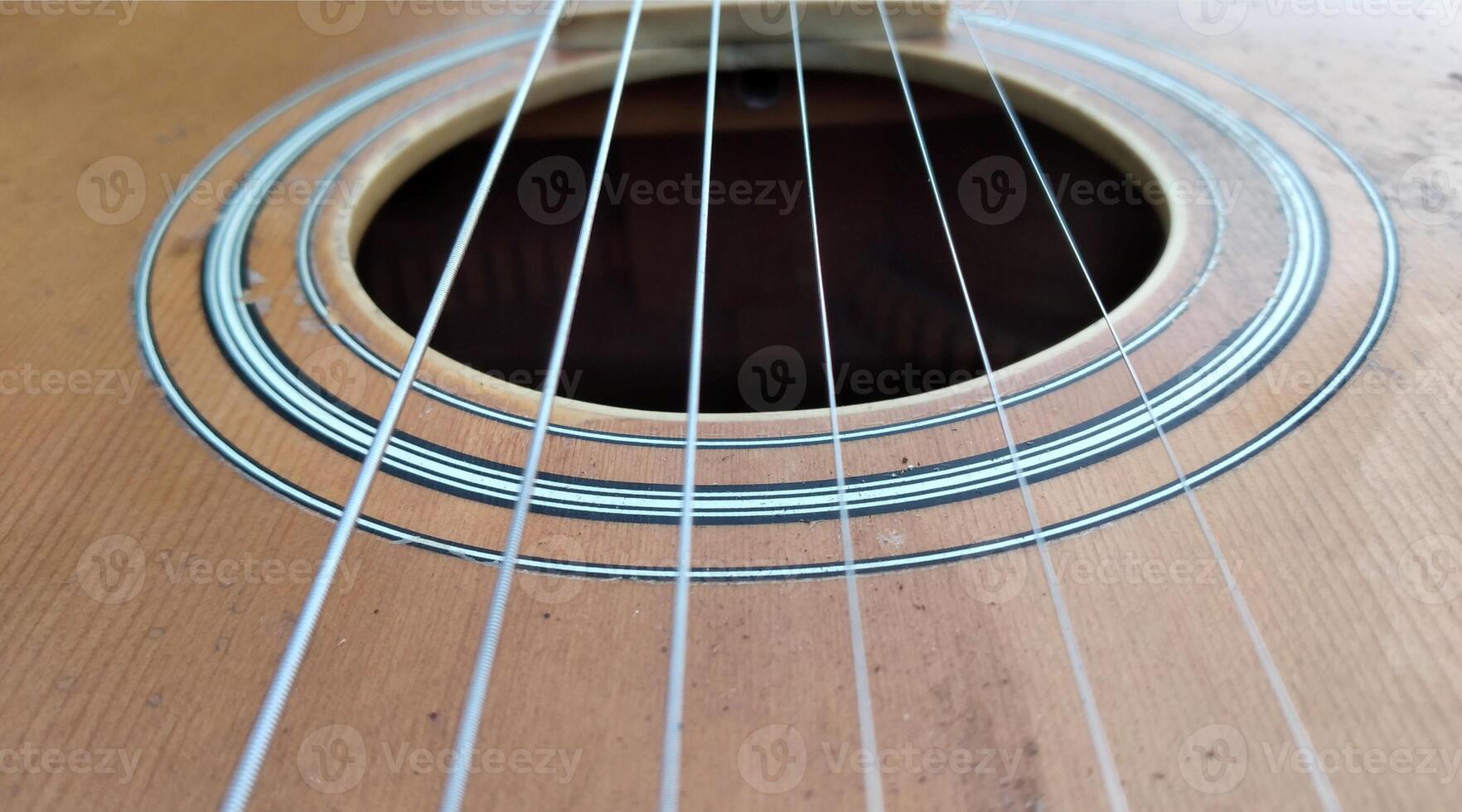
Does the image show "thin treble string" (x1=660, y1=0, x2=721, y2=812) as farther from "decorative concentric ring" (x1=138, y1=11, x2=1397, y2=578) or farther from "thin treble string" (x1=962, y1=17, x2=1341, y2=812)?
"thin treble string" (x1=962, y1=17, x2=1341, y2=812)

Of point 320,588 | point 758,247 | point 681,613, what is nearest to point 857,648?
point 681,613

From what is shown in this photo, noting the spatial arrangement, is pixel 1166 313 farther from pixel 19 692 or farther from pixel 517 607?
pixel 19 692

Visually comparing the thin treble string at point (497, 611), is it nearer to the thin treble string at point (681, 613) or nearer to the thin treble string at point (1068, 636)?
the thin treble string at point (681, 613)

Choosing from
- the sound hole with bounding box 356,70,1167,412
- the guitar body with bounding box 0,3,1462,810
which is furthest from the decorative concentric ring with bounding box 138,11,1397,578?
the sound hole with bounding box 356,70,1167,412

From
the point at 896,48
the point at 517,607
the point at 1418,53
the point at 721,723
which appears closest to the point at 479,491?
the point at 517,607

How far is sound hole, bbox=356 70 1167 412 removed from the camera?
32.2 inches

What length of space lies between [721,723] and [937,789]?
9 cm

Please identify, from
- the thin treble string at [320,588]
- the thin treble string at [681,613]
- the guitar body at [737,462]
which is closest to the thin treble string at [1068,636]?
the guitar body at [737,462]

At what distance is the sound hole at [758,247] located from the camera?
0.82 m

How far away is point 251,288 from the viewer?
23.9 inches

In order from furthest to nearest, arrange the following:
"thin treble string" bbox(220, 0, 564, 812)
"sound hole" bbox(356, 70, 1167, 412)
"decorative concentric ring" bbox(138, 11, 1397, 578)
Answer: "sound hole" bbox(356, 70, 1167, 412) → "decorative concentric ring" bbox(138, 11, 1397, 578) → "thin treble string" bbox(220, 0, 564, 812)

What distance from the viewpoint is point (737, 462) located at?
50cm

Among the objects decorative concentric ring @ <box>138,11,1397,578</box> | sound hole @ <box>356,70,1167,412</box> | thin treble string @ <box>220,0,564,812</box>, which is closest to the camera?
thin treble string @ <box>220,0,564,812</box>

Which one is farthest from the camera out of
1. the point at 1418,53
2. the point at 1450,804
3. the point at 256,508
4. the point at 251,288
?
the point at 1418,53
